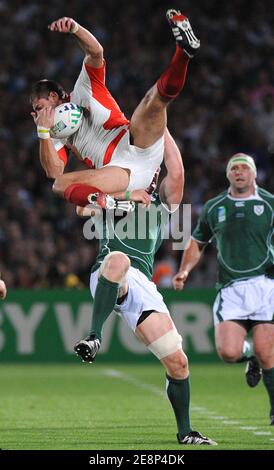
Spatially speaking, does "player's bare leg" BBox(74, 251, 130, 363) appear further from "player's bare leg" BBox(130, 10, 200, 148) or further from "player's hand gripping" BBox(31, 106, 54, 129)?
"player's hand gripping" BBox(31, 106, 54, 129)

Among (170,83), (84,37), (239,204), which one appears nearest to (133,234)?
(170,83)

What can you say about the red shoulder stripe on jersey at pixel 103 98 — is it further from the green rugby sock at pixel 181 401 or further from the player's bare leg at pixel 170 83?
the green rugby sock at pixel 181 401

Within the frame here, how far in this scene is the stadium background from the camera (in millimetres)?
17344

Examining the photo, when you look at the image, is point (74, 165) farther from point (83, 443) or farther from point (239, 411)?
point (83, 443)

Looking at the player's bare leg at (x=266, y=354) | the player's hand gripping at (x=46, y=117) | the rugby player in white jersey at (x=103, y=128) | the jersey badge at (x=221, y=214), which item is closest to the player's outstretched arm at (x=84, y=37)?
the rugby player in white jersey at (x=103, y=128)

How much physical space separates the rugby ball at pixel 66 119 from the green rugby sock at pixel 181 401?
1.98 m

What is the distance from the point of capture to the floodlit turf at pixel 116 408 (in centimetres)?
872

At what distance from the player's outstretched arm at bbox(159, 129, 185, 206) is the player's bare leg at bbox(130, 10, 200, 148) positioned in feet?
1.34

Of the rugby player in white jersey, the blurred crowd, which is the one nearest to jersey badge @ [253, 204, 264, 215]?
the rugby player in white jersey

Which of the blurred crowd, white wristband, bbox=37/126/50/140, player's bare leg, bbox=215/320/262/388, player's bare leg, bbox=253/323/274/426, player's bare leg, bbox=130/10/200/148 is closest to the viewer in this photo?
player's bare leg, bbox=130/10/200/148

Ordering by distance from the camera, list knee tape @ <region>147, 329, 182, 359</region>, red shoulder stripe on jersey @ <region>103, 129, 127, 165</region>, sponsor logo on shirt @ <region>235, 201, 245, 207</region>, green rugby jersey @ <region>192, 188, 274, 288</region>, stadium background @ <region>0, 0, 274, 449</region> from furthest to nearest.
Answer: stadium background @ <region>0, 0, 274, 449</region> → sponsor logo on shirt @ <region>235, 201, 245, 207</region> → green rugby jersey @ <region>192, 188, 274, 288</region> → red shoulder stripe on jersey @ <region>103, 129, 127, 165</region> → knee tape @ <region>147, 329, 182, 359</region>

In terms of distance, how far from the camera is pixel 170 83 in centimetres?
809

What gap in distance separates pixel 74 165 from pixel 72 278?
2113 millimetres

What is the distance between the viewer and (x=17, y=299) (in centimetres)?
Result: 1841
